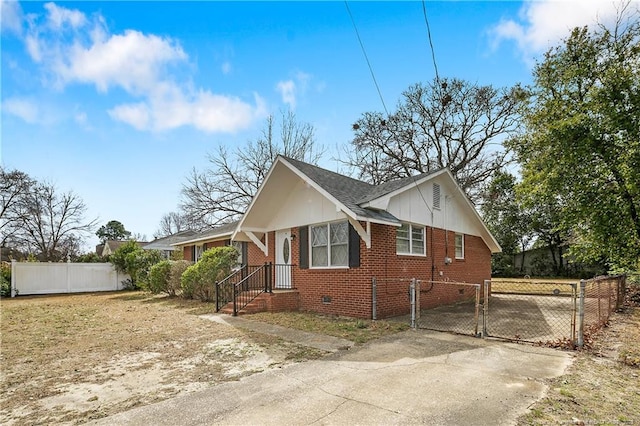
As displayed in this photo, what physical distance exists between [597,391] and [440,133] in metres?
25.2

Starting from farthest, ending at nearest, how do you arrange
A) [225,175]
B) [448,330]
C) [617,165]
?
1. [225,175]
2. [617,165]
3. [448,330]

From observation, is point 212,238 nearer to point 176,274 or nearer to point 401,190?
point 176,274

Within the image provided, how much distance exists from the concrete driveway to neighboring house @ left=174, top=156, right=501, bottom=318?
2.86 metres

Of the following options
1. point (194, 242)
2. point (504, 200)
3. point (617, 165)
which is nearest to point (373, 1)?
point (617, 165)

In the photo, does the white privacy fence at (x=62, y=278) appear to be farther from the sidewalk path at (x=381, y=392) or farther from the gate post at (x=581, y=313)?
the gate post at (x=581, y=313)

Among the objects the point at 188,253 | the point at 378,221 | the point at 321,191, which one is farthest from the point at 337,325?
the point at 188,253

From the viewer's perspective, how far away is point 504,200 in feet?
96.4

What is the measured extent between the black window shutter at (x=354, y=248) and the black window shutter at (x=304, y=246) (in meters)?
1.77

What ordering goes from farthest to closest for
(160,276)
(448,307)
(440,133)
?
(440,133)
(160,276)
(448,307)

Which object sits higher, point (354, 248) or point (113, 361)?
point (354, 248)

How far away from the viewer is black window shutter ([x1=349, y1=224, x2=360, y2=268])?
9.84 meters

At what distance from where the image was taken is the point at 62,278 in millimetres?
20438

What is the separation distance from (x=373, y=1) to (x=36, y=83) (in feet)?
26.3

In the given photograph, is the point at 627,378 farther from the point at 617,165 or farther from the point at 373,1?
the point at 617,165
